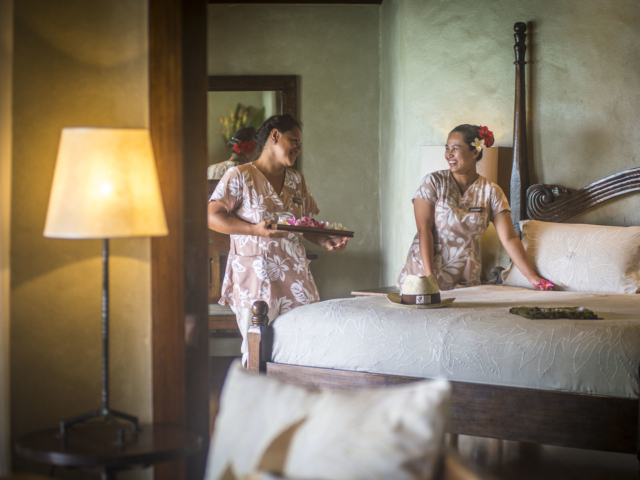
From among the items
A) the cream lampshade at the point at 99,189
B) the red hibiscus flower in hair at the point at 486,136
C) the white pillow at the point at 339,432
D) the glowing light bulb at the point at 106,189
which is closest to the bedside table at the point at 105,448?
the white pillow at the point at 339,432

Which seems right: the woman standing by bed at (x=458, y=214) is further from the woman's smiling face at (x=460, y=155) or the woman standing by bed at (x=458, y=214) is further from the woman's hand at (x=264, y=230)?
the woman's hand at (x=264, y=230)

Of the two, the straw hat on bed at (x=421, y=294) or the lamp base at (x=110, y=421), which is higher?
the straw hat on bed at (x=421, y=294)

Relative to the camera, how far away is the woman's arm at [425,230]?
12.7 ft

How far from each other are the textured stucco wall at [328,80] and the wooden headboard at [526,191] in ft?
4.74

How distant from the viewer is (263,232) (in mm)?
3174

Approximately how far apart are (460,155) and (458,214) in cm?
36

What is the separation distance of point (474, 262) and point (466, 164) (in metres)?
0.60

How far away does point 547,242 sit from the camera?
3922 mm

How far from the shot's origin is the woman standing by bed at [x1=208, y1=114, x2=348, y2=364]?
3.27m

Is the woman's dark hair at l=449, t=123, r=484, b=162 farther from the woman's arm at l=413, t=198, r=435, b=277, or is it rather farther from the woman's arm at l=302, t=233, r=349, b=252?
the woman's arm at l=302, t=233, r=349, b=252

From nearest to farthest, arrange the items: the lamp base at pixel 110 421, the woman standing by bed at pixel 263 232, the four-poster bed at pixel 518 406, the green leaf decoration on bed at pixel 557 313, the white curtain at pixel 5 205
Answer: the lamp base at pixel 110 421 → the white curtain at pixel 5 205 → the four-poster bed at pixel 518 406 → the green leaf decoration on bed at pixel 557 313 → the woman standing by bed at pixel 263 232

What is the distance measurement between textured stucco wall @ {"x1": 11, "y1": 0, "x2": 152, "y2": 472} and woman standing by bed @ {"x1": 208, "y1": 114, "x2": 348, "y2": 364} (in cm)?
136

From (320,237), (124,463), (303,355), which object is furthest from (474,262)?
(124,463)

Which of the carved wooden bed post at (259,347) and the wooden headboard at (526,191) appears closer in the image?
the carved wooden bed post at (259,347)
